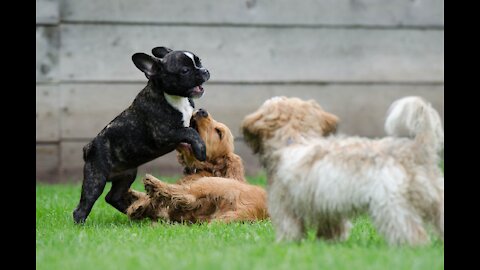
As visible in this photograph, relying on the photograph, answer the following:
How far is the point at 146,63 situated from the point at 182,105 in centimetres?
45

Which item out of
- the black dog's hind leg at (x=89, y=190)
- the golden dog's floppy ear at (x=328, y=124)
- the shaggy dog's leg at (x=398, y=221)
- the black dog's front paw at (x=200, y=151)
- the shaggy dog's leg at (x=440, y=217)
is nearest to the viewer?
the shaggy dog's leg at (x=398, y=221)

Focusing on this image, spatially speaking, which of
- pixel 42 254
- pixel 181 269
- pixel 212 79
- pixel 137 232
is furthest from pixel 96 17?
pixel 181 269

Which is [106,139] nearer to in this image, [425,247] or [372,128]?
[425,247]

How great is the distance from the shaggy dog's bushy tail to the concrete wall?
531 centimetres

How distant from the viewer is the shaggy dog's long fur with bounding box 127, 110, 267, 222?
22.5ft

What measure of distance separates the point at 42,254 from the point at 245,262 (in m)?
1.40

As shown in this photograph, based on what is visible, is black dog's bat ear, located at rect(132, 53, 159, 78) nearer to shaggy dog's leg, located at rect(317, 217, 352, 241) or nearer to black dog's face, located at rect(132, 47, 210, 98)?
black dog's face, located at rect(132, 47, 210, 98)

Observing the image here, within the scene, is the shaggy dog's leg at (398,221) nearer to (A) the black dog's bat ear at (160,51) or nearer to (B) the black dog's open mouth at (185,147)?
(B) the black dog's open mouth at (185,147)

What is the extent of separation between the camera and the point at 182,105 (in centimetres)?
691

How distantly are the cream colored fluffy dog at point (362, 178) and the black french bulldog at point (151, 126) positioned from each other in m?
1.56

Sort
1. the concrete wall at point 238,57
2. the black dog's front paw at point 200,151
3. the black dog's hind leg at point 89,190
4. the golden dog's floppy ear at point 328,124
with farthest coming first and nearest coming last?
1. the concrete wall at point 238,57
2. the black dog's hind leg at point 89,190
3. the black dog's front paw at point 200,151
4. the golden dog's floppy ear at point 328,124

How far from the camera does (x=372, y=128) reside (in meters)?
10.7

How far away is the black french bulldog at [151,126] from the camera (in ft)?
22.3

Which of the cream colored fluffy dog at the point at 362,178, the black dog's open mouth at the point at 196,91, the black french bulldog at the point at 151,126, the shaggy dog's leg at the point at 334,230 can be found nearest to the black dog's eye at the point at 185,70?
the black french bulldog at the point at 151,126
